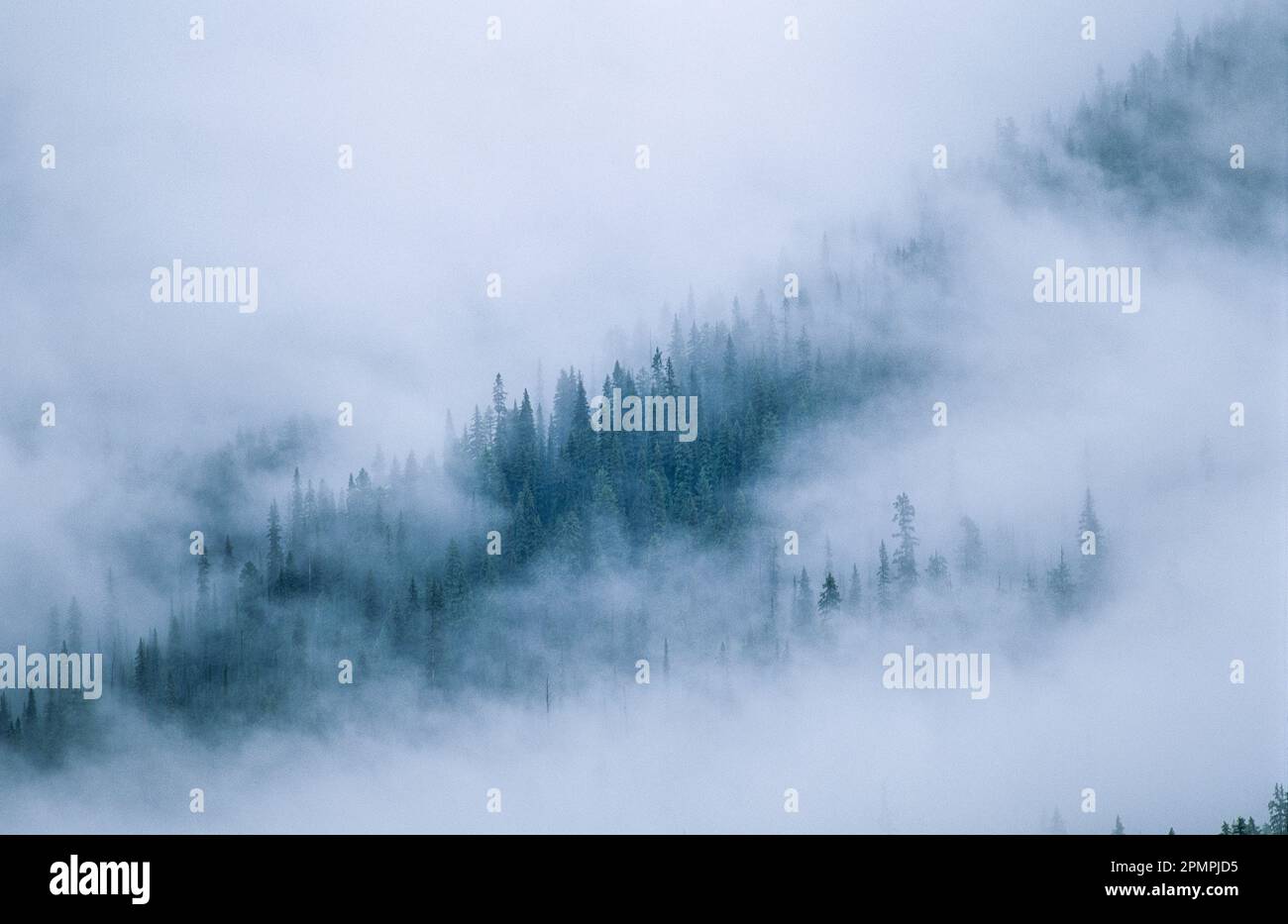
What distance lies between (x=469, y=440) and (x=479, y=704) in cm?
343

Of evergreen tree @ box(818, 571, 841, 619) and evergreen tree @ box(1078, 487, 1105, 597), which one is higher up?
evergreen tree @ box(1078, 487, 1105, 597)

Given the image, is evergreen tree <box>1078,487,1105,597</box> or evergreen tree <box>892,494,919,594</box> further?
evergreen tree <box>892,494,919,594</box>

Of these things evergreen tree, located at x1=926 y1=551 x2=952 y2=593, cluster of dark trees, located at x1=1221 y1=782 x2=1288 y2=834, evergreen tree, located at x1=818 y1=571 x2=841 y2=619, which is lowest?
cluster of dark trees, located at x1=1221 y1=782 x2=1288 y2=834

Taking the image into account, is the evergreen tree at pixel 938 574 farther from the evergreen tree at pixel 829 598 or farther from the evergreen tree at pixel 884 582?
the evergreen tree at pixel 829 598

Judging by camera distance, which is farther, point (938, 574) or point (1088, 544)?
point (938, 574)

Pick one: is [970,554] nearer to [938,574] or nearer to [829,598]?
[938,574]

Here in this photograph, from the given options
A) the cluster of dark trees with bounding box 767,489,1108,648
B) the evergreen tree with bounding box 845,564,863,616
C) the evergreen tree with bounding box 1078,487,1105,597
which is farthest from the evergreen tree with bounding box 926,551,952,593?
the evergreen tree with bounding box 1078,487,1105,597

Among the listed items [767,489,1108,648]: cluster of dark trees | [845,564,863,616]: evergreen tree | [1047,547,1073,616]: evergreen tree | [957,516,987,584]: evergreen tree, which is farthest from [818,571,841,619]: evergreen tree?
[1047,547,1073,616]: evergreen tree

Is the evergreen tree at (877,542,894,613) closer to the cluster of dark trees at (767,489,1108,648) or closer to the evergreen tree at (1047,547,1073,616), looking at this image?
the cluster of dark trees at (767,489,1108,648)

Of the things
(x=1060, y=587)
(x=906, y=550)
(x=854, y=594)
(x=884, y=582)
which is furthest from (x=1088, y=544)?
(x=854, y=594)

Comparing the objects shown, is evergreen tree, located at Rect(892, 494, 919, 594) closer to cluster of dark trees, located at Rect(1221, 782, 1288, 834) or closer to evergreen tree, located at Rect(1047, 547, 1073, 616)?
Result: evergreen tree, located at Rect(1047, 547, 1073, 616)

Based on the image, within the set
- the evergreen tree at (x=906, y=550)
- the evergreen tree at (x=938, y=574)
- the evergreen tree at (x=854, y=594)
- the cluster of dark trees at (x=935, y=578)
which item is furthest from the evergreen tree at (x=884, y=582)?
the evergreen tree at (x=938, y=574)
